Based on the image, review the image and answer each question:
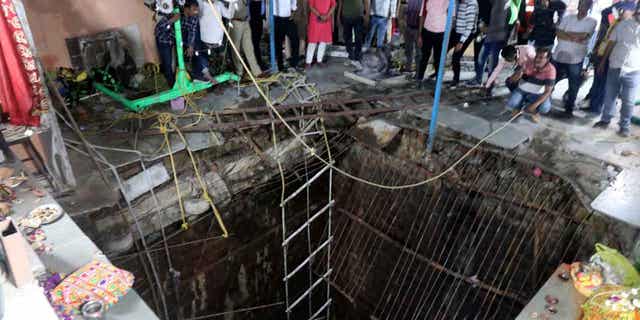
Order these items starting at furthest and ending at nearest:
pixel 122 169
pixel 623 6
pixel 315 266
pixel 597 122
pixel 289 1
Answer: pixel 289 1, pixel 315 266, pixel 597 122, pixel 623 6, pixel 122 169

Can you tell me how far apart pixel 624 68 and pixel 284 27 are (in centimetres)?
467

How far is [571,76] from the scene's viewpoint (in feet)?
19.1

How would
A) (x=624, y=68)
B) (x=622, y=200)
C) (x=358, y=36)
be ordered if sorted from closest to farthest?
(x=622, y=200)
(x=624, y=68)
(x=358, y=36)

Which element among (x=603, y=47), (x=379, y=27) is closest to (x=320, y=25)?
(x=379, y=27)

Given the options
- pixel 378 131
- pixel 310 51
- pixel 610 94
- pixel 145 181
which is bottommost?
pixel 145 181

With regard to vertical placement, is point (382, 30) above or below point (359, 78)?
above

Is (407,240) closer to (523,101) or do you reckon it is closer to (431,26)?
(523,101)

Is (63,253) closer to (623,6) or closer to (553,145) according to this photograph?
(553,145)

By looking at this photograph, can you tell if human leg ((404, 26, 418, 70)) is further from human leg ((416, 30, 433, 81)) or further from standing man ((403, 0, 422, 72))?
human leg ((416, 30, 433, 81))

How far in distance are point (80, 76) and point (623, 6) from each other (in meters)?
6.78

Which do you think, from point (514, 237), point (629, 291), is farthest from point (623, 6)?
point (629, 291)

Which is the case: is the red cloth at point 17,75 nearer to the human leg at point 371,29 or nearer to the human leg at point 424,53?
the human leg at point 424,53

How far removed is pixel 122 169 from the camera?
15.2 feet

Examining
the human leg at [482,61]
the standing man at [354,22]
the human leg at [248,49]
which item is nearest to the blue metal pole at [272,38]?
the human leg at [248,49]
